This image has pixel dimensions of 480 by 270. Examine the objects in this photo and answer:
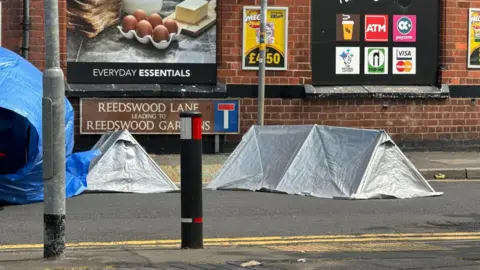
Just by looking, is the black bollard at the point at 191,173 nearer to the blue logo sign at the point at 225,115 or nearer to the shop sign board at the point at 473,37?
the blue logo sign at the point at 225,115

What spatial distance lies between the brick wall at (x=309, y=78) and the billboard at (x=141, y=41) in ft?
0.88

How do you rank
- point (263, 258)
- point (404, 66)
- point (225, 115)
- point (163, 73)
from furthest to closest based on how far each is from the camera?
1. point (404, 66)
2. point (225, 115)
3. point (163, 73)
4. point (263, 258)

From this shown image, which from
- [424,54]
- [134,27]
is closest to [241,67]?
[134,27]

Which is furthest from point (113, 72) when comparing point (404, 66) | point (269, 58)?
point (404, 66)

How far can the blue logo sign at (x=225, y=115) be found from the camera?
16844 mm

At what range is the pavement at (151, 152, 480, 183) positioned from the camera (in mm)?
14852

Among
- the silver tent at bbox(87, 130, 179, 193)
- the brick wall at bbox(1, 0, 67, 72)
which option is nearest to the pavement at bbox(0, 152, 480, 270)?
the silver tent at bbox(87, 130, 179, 193)

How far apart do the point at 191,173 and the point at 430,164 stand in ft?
30.8

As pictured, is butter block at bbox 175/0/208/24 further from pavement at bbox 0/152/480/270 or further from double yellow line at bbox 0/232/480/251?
double yellow line at bbox 0/232/480/251

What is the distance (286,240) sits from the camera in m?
8.75

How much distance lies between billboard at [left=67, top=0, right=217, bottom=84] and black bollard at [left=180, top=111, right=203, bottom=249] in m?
9.19

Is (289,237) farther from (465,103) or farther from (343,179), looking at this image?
(465,103)

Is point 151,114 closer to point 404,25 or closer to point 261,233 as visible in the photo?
point 404,25

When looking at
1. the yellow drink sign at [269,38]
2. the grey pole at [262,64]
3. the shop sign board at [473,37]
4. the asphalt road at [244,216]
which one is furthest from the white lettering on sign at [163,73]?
the shop sign board at [473,37]
